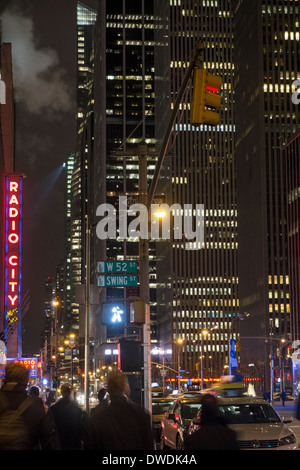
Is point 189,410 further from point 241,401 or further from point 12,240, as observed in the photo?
point 12,240

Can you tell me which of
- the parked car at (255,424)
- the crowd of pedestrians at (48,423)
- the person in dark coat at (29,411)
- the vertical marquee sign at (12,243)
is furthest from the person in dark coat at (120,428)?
the vertical marquee sign at (12,243)

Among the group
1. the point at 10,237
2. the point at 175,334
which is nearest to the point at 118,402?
the point at 10,237

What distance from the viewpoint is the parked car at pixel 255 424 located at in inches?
587

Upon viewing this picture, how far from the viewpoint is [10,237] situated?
57.7 meters

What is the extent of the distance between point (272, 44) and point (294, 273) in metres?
54.2

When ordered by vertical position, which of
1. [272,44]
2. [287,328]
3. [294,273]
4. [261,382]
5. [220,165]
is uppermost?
[272,44]

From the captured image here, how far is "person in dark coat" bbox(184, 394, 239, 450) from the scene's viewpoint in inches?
299

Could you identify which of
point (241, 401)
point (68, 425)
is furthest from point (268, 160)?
point (68, 425)

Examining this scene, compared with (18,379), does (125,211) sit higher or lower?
higher

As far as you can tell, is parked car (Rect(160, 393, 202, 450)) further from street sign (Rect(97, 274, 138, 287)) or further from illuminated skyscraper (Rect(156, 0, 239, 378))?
illuminated skyscraper (Rect(156, 0, 239, 378))

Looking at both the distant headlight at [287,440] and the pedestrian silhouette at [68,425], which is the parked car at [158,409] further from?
the pedestrian silhouette at [68,425]
